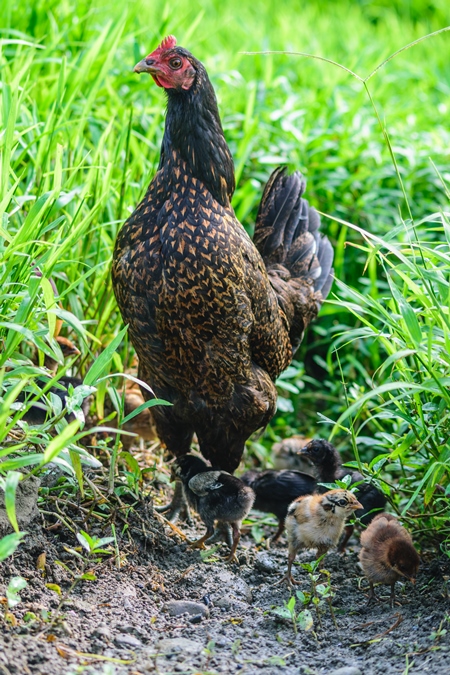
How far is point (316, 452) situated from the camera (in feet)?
12.3

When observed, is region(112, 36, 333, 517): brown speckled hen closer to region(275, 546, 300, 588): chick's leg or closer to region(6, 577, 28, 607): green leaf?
region(275, 546, 300, 588): chick's leg

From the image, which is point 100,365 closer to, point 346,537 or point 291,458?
point 346,537

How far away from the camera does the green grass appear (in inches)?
115

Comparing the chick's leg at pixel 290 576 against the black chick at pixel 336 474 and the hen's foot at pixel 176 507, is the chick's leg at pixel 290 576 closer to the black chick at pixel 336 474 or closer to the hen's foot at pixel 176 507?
the black chick at pixel 336 474

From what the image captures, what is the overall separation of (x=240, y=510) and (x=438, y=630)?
1.03 meters

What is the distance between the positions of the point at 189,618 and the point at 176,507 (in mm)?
1048

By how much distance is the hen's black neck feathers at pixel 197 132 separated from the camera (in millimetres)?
3221

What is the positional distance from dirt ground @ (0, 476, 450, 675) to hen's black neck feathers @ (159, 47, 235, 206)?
1394 millimetres

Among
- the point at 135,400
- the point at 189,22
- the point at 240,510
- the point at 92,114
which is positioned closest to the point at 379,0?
the point at 189,22

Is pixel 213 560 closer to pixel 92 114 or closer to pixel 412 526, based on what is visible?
pixel 412 526

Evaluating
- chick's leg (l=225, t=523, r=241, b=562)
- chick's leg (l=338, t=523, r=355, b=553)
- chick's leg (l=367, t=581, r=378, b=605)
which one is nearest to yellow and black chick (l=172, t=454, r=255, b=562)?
chick's leg (l=225, t=523, r=241, b=562)

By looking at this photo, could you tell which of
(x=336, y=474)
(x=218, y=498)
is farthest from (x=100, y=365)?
(x=336, y=474)

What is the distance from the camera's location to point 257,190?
5.11 m

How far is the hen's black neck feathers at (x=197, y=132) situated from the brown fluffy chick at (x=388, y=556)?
58.2 inches
